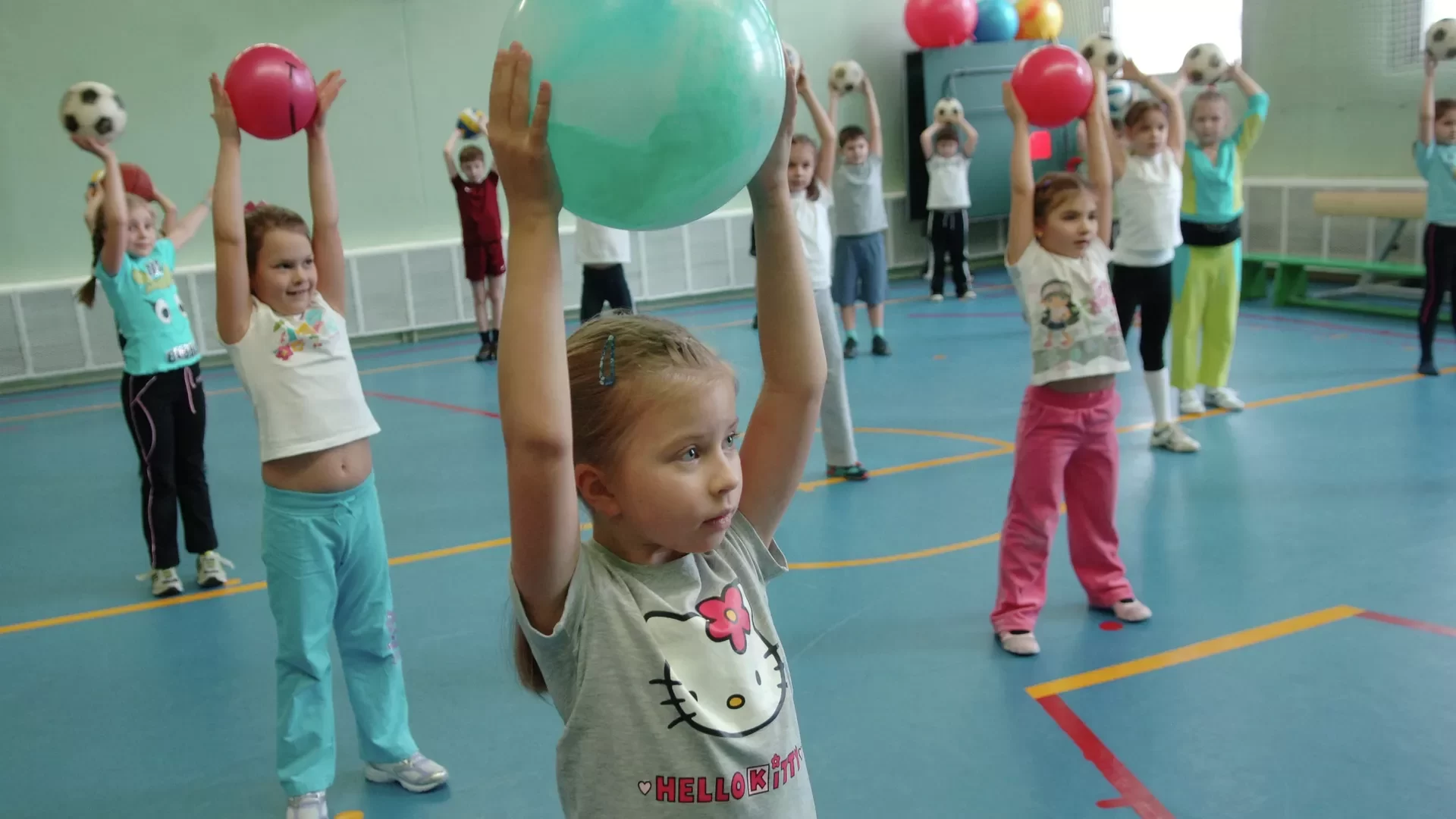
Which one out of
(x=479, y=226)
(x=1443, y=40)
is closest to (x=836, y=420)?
(x=1443, y=40)

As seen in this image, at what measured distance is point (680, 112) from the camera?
1157 millimetres

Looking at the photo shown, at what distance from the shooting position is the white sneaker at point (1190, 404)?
603 cm

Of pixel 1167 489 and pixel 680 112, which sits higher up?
pixel 680 112

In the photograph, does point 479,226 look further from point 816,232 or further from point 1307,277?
point 1307,277

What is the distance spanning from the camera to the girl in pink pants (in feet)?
11.1

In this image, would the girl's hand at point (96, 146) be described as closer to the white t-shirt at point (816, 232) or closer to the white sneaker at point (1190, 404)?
the white t-shirt at point (816, 232)

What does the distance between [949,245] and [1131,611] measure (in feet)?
24.2

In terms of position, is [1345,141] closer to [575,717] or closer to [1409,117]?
[1409,117]

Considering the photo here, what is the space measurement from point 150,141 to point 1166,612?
879cm

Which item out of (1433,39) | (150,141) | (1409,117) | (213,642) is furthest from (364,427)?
(1409,117)

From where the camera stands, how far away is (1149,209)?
5.52m

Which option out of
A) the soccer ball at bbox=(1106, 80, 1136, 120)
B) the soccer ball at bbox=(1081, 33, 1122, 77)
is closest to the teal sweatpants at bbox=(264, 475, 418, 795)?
the soccer ball at bbox=(1081, 33, 1122, 77)

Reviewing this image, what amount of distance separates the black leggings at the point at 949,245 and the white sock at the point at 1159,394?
5.06 metres

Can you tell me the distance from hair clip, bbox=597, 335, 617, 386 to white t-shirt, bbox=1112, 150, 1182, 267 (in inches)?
182
